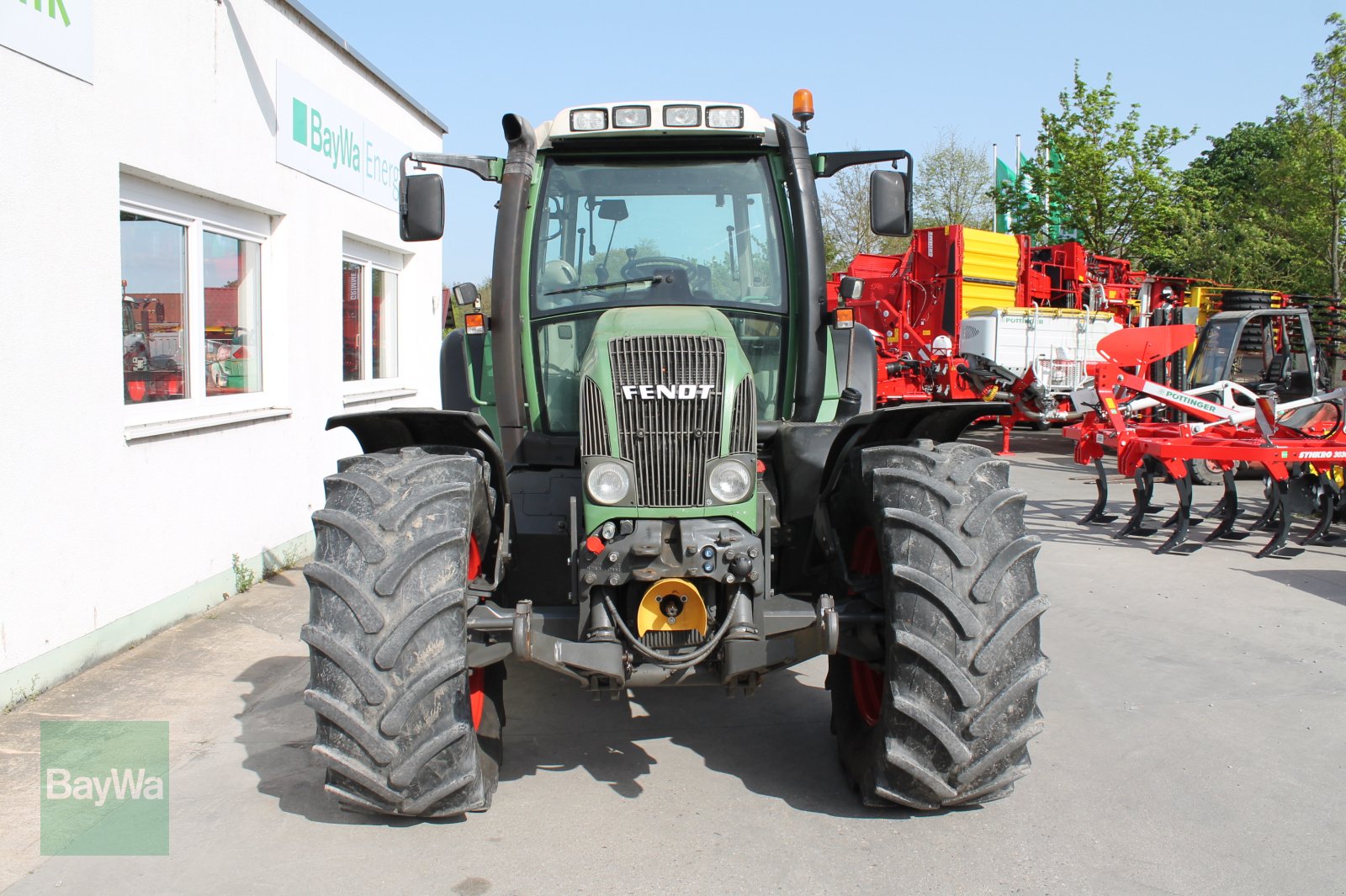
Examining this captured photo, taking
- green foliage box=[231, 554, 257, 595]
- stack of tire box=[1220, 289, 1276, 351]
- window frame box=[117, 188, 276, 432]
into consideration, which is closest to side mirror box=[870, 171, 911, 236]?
window frame box=[117, 188, 276, 432]

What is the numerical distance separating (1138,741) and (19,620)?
15.9 feet

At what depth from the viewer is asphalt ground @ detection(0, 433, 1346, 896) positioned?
337cm

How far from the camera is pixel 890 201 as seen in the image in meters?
4.43

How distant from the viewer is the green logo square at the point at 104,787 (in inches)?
143

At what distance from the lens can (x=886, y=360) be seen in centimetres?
1691

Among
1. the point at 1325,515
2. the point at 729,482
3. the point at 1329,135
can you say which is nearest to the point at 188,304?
the point at 729,482

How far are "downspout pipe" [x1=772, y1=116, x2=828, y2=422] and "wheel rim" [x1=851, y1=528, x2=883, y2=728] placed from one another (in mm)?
710

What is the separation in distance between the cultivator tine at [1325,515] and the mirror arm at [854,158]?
252 inches

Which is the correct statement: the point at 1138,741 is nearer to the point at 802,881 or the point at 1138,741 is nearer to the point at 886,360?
the point at 802,881

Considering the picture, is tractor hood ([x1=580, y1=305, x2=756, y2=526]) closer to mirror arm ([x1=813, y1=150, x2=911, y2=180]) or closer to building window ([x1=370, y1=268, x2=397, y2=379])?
mirror arm ([x1=813, y1=150, x2=911, y2=180])

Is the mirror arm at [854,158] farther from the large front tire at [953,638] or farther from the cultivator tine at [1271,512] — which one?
the cultivator tine at [1271,512]

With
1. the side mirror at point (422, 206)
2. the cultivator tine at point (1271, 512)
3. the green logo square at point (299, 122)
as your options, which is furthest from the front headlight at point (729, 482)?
the cultivator tine at point (1271, 512)

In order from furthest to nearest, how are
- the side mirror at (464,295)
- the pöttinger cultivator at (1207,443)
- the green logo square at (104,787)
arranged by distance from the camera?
the pöttinger cultivator at (1207,443), the side mirror at (464,295), the green logo square at (104,787)

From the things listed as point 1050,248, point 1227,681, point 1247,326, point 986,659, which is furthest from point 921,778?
point 1050,248
